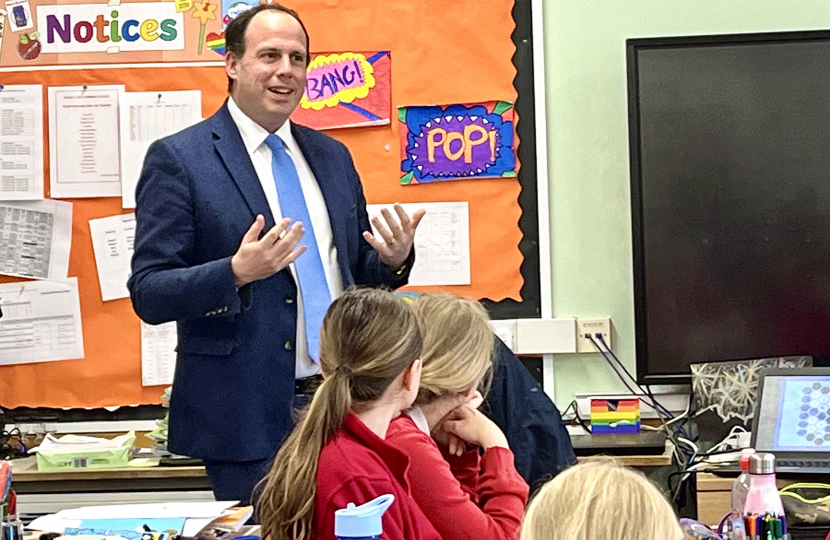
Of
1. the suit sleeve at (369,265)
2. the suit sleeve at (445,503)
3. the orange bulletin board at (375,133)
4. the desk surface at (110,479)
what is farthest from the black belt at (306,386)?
the orange bulletin board at (375,133)

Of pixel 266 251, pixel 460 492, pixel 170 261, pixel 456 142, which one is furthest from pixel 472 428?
pixel 456 142

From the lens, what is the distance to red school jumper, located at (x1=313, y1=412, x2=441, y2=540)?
1571 mm

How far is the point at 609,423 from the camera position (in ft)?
10.2

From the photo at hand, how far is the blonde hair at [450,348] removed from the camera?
1924mm

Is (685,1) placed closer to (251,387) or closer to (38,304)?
(251,387)

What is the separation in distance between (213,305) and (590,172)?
58.7 inches

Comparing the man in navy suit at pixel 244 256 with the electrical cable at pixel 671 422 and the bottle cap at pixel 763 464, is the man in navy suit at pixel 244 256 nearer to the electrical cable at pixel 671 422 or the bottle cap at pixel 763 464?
the bottle cap at pixel 763 464

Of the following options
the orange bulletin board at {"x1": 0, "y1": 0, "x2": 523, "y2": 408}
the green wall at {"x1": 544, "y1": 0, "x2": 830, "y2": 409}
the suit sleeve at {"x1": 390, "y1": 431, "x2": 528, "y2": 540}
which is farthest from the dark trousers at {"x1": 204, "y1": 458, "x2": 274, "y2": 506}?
the green wall at {"x1": 544, "y1": 0, "x2": 830, "y2": 409}

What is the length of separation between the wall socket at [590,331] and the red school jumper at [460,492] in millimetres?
1379

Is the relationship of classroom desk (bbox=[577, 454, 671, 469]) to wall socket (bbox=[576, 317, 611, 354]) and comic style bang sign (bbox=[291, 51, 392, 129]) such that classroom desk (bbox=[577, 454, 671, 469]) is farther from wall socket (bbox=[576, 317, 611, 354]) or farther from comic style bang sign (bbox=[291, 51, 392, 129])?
comic style bang sign (bbox=[291, 51, 392, 129])

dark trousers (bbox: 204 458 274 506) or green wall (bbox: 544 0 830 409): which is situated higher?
green wall (bbox: 544 0 830 409)

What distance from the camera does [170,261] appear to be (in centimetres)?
225

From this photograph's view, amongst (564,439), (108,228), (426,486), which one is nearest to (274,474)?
(426,486)

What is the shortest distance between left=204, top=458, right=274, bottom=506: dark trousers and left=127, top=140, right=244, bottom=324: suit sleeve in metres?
0.30
